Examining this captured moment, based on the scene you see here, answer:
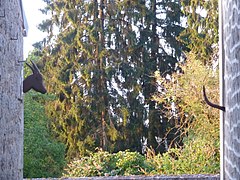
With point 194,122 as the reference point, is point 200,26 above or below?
above

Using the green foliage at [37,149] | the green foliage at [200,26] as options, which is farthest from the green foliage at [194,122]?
the green foliage at [200,26]

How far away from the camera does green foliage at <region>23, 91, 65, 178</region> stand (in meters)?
7.50

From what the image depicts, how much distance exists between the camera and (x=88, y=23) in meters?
9.92

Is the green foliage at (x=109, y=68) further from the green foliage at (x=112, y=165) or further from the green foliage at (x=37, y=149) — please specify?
the green foliage at (x=112, y=165)

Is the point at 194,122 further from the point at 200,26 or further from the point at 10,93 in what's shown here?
the point at 10,93

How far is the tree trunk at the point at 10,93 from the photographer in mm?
1691

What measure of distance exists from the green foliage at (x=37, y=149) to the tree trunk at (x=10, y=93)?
→ 18.9ft

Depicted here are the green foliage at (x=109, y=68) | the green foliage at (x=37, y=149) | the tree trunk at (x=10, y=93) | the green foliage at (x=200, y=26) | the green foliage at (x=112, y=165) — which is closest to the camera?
the tree trunk at (x=10, y=93)

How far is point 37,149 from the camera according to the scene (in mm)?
7570

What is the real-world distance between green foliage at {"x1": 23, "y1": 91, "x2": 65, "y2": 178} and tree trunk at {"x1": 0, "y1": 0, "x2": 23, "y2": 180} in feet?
18.9

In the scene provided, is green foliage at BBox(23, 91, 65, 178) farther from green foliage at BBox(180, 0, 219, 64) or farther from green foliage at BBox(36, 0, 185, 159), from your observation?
green foliage at BBox(180, 0, 219, 64)

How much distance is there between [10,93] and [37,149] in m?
5.97

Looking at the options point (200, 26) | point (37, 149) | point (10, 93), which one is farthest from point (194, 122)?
point (10, 93)

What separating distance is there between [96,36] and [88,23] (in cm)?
39
